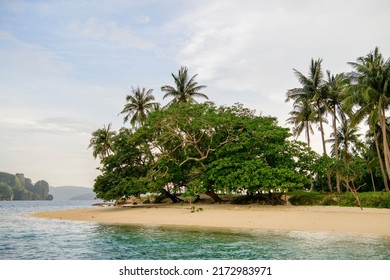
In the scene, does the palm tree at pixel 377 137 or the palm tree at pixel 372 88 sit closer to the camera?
the palm tree at pixel 372 88

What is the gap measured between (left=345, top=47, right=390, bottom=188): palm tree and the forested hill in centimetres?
12126

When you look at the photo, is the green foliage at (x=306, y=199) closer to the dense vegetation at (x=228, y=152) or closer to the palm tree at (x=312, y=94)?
the dense vegetation at (x=228, y=152)

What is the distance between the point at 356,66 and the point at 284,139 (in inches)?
295

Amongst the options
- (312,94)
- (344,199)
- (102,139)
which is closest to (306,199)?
(344,199)

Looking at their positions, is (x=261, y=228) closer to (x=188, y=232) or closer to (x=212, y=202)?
(x=188, y=232)

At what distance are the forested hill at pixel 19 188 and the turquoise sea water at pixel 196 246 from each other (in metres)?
121

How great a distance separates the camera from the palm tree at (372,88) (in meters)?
22.8

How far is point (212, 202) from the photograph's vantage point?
27.9m

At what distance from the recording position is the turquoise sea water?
356 inches

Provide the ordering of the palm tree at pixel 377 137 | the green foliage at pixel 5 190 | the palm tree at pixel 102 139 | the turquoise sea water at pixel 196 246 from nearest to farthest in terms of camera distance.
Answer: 1. the turquoise sea water at pixel 196 246
2. the palm tree at pixel 377 137
3. the palm tree at pixel 102 139
4. the green foliage at pixel 5 190

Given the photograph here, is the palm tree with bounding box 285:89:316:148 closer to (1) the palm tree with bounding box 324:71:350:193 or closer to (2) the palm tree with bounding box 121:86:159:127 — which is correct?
(1) the palm tree with bounding box 324:71:350:193

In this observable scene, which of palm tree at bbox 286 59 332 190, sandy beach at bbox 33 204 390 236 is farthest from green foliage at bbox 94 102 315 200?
palm tree at bbox 286 59 332 190

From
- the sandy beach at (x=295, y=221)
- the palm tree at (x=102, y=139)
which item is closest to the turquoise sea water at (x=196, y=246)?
the sandy beach at (x=295, y=221)
